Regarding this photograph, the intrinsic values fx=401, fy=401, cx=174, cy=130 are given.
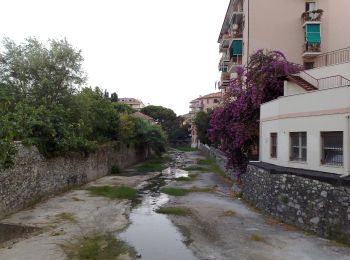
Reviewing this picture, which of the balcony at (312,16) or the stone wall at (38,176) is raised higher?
the balcony at (312,16)

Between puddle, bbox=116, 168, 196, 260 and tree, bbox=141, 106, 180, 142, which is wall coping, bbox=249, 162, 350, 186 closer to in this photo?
puddle, bbox=116, 168, 196, 260

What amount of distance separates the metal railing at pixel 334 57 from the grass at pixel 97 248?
64.9 ft

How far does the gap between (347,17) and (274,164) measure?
22224 millimetres

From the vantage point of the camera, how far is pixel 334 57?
3025 cm

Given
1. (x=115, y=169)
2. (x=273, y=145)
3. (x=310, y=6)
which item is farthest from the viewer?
(x=115, y=169)

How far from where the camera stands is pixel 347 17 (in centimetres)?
3606

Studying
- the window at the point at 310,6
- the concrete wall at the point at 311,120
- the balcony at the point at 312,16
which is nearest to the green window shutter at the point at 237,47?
the window at the point at 310,6

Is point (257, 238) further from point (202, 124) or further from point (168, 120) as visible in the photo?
point (168, 120)

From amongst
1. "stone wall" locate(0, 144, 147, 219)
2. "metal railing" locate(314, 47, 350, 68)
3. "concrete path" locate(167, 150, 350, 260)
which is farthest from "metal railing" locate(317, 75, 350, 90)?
"stone wall" locate(0, 144, 147, 219)

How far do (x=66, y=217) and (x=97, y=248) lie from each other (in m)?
5.55

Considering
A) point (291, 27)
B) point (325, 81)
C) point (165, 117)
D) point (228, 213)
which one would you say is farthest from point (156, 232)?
point (165, 117)

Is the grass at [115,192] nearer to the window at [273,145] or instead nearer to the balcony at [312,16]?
the window at [273,145]

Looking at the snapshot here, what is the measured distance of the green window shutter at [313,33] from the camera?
34531 millimetres

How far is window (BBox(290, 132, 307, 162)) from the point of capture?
1767 centimetres
